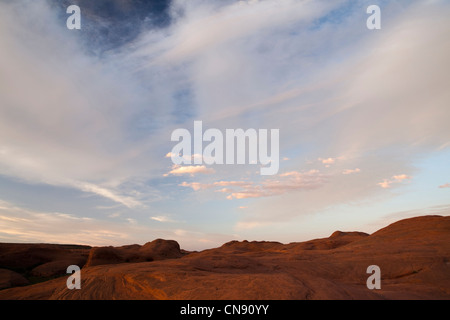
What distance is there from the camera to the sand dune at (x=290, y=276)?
320 inches

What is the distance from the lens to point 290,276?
30.7 ft

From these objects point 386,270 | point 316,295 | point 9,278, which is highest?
point 316,295

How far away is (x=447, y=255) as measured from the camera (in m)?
15.4

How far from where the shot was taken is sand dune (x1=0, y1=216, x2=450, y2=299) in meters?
8.12
